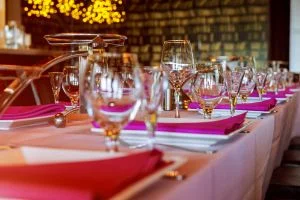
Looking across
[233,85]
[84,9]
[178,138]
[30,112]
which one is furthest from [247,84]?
[84,9]

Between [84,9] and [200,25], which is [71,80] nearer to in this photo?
[84,9]

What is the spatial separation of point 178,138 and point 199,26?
7.21 meters

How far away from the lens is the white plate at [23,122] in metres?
1.22

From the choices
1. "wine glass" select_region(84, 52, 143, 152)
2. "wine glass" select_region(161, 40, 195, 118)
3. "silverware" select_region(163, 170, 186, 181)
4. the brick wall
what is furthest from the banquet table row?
the brick wall

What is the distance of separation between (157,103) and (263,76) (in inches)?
65.4

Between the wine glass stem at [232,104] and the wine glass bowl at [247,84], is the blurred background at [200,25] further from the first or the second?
the wine glass stem at [232,104]

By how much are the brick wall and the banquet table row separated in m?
6.31

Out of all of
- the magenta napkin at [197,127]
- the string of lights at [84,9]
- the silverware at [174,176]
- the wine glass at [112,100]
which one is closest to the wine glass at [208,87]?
the magenta napkin at [197,127]

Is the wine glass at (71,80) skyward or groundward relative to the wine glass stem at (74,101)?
skyward

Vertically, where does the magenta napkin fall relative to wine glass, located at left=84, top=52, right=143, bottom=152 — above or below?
below

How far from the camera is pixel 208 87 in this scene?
1.34m

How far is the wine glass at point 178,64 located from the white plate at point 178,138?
508 mm

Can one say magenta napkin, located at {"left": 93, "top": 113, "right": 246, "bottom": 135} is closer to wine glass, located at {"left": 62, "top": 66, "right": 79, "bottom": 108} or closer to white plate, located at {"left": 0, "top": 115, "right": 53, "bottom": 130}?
white plate, located at {"left": 0, "top": 115, "right": 53, "bottom": 130}

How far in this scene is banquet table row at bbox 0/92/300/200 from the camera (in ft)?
2.24
